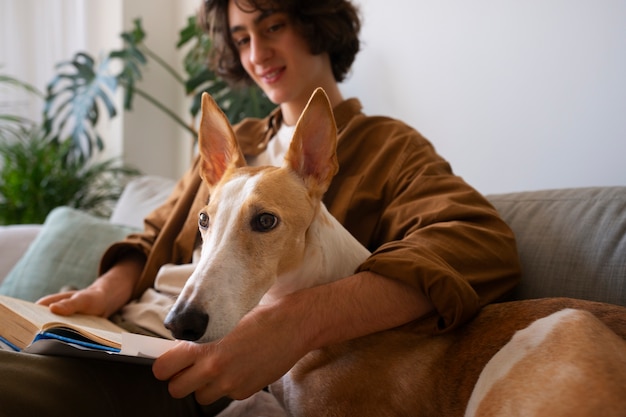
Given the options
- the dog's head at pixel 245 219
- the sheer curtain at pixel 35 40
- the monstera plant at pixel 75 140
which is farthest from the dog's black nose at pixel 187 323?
the sheer curtain at pixel 35 40

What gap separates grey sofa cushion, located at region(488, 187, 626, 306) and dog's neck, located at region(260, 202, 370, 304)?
1.46 feet

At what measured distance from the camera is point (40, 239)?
2.26 meters

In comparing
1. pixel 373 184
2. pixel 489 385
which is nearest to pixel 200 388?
pixel 489 385

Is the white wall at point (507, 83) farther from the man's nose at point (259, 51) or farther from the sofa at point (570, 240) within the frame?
the man's nose at point (259, 51)

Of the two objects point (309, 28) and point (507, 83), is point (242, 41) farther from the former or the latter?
point (507, 83)

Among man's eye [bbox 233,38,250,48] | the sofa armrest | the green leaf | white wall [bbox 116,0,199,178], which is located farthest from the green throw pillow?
white wall [bbox 116,0,199,178]

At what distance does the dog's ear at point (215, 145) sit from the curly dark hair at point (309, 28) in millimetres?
576

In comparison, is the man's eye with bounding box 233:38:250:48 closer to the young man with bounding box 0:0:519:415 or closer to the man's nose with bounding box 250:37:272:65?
the young man with bounding box 0:0:519:415

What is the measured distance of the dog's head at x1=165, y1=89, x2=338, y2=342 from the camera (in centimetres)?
87

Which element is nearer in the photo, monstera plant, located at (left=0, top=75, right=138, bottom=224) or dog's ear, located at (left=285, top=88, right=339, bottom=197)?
dog's ear, located at (left=285, top=88, right=339, bottom=197)

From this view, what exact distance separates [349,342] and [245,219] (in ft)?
1.07

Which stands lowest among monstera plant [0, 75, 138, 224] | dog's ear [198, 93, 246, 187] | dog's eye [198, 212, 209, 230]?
monstera plant [0, 75, 138, 224]

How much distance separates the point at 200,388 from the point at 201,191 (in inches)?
32.5

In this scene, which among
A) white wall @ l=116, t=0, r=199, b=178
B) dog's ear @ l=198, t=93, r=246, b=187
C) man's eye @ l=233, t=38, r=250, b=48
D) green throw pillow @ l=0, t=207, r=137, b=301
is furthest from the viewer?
white wall @ l=116, t=0, r=199, b=178
